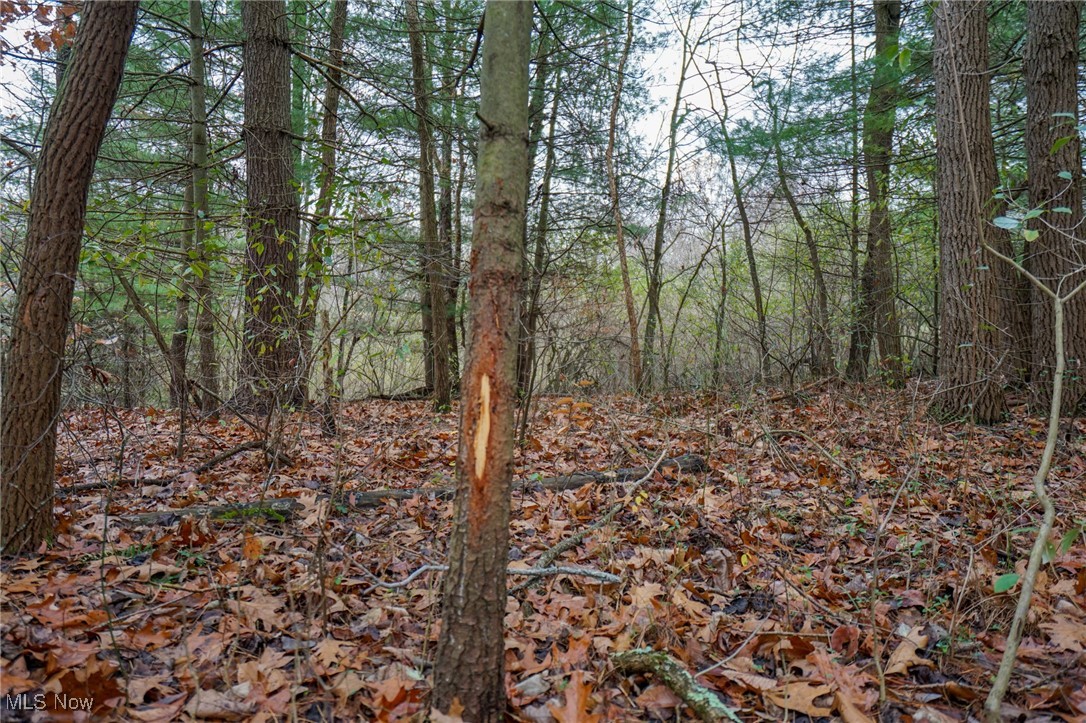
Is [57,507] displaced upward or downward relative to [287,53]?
downward

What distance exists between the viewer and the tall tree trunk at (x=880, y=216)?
923cm

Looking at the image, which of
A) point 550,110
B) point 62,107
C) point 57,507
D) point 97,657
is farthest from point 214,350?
point 550,110

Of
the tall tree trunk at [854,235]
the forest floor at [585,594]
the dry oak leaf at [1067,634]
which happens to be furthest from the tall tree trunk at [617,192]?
the dry oak leaf at [1067,634]

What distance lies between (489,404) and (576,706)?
1183 millimetres

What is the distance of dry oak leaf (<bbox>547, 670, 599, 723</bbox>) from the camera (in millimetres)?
2207

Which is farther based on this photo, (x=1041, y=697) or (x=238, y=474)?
(x=238, y=474)

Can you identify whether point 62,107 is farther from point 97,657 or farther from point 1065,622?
point 1065,622

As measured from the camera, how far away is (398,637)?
280 cm

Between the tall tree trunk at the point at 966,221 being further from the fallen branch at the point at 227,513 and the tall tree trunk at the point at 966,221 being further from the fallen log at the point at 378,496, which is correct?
the fallen branch at the point at 227,513

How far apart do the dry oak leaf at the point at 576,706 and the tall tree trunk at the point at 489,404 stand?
0.71 ft

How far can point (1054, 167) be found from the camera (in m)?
6.61

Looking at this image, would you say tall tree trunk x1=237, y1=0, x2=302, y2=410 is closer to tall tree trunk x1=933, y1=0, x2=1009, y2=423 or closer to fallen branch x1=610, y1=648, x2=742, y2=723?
fallen branch x1=610, y1=648, x2=742, y2=723

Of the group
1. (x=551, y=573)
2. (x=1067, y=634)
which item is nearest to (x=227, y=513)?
(x=551, y=573)

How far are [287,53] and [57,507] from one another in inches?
209
